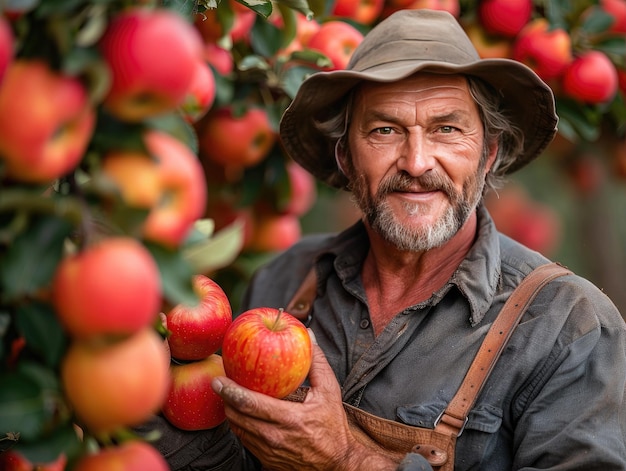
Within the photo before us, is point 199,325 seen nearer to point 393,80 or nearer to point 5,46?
point 393,80

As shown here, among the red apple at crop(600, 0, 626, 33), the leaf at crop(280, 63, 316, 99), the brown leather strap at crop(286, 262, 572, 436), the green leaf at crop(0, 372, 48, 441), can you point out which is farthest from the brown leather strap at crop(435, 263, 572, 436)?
the red apple at crop(600, 0, 626, 33)

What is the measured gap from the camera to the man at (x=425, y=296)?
1746 millimetres

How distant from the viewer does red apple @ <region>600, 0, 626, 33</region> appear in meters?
2.91

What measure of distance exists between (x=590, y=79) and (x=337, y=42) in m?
0.84

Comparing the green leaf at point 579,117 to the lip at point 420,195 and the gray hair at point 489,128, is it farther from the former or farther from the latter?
the lip at point 420,195

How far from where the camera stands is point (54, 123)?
2.92 ft

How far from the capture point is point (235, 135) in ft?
7.88

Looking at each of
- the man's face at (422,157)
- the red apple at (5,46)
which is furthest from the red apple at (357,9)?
the red apple at (5,46)

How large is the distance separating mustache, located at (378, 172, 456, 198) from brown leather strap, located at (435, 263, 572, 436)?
282mm

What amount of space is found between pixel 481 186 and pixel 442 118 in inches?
8.9

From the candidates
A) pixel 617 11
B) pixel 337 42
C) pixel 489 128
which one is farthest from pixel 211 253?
pixel 617 11

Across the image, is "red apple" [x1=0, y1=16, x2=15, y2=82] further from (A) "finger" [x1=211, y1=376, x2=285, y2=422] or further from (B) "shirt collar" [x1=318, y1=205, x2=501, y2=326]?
(B) "shirt collar" [x1=318, y1=205, x2=501, y2=326]

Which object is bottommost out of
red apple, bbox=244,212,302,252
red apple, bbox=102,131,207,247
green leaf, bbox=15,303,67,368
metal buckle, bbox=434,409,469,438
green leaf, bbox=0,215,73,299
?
red apple, bbox=244,212,302,252

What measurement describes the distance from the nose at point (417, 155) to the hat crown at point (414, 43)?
0.58 feet
